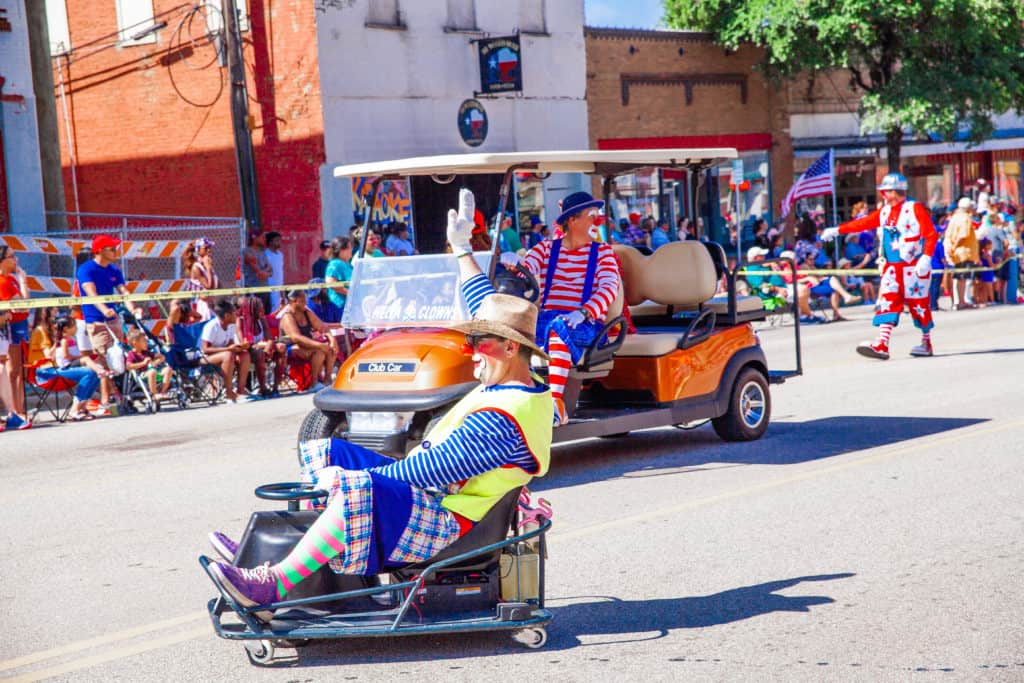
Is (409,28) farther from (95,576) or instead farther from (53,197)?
(95,576)

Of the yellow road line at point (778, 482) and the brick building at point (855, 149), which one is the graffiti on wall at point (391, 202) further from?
the brick building at point (855, 149)

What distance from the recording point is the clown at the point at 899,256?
15.3 metres

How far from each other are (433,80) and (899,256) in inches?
552

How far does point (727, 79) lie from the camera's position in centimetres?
3431

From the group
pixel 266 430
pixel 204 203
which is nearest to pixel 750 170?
pixel 204 203

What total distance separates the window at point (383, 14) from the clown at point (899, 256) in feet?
44.0

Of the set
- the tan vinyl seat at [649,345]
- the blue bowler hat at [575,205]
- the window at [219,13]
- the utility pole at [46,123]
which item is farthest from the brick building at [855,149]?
the blue bowler hat at [575,205]

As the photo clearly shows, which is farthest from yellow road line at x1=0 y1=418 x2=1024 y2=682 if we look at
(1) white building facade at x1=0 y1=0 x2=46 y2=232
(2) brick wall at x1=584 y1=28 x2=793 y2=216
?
(2) brick wall at x1=584 y1=28 x2=793 y2=216

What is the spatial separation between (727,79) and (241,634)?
30949 millimetres

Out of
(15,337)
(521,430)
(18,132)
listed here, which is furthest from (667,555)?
(18,132)

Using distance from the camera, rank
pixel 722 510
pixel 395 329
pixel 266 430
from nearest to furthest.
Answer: pixel 722 510 → pixel 395 329 → pixel 266 430

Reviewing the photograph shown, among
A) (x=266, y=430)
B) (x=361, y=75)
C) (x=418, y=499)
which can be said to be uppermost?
(x=361, y=75)

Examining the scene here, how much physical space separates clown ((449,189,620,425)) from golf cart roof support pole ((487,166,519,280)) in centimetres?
25

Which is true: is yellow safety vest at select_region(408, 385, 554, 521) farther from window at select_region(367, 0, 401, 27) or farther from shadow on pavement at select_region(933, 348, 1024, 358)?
window at select_region(367, 0, 401, 27)
